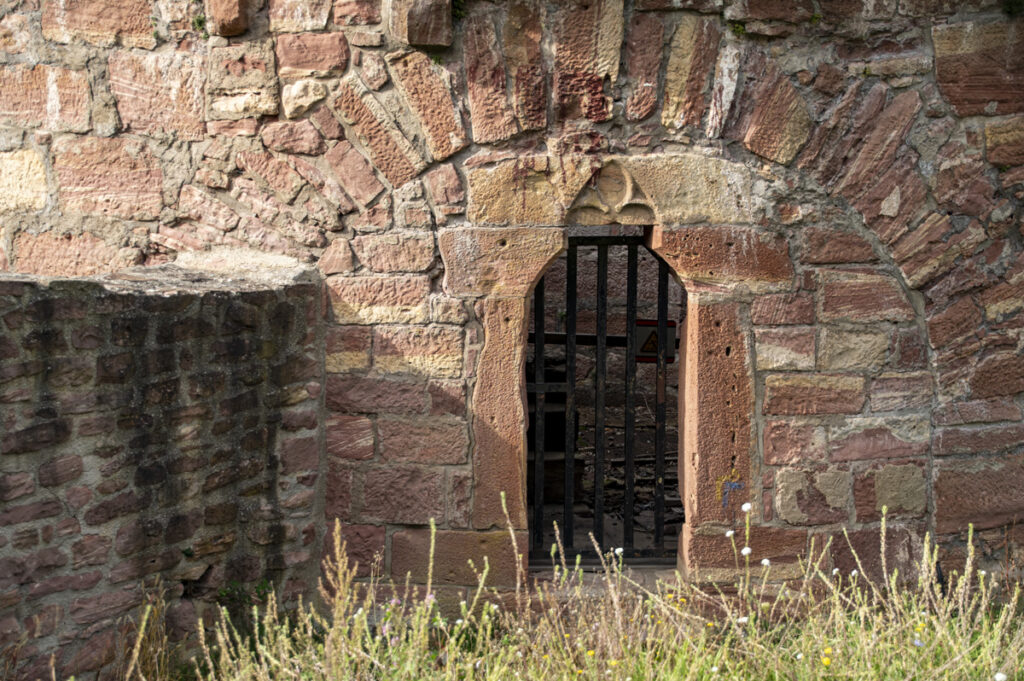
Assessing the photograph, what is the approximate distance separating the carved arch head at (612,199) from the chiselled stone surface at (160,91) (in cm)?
159

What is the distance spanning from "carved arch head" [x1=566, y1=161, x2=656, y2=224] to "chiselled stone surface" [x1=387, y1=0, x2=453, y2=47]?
790 mm

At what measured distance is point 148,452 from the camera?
3201mm

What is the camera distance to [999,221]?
12.2 ft

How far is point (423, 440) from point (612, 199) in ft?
4.10

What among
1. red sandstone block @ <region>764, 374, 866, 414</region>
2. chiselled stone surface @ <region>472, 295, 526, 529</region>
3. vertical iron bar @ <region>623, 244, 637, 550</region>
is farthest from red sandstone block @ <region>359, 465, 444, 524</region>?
red sandstone block @ <region>764, 374, 866, 414</region>

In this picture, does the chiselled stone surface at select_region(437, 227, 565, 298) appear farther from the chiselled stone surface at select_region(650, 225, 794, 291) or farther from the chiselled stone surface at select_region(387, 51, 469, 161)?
the chiselled stone surface at select_region(650, 225, 794, 291)

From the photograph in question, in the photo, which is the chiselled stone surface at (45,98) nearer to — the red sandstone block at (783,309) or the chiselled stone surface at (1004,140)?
the red sandstone block at (783,309)

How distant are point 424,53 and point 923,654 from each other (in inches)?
109

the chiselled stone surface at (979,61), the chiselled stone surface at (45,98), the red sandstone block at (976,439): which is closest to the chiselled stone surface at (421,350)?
the chiselled stone surface at (45,98)

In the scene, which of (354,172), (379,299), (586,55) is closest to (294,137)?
(354,172)

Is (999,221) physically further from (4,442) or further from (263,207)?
(4,442)


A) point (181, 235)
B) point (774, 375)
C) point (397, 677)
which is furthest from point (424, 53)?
point (397, 677)

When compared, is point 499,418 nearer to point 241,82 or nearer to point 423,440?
point 423,440

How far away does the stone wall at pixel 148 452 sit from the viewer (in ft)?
9.37
